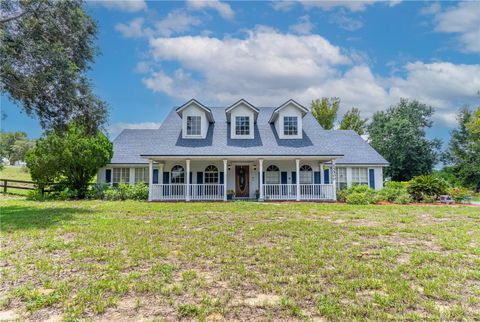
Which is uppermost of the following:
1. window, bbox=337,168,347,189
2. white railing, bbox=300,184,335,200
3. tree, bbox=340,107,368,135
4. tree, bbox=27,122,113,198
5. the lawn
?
tree, bbox=340,107,368,135

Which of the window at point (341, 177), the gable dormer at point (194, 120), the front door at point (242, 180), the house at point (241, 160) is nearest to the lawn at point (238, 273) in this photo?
the house at point (241, 160)

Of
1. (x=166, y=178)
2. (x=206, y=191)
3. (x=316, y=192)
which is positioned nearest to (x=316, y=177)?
(x=316, y=192)

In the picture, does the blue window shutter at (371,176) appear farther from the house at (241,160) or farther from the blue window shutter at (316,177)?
the blue window shutter at (316,177)

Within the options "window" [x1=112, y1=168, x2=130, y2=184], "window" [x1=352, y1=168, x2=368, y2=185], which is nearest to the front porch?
"window" [x1=352, y1=168, x2=368, y2=185]

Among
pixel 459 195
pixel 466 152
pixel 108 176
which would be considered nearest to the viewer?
pixel 459 195

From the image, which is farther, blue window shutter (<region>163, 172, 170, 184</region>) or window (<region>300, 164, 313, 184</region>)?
window (<region>300, 164, 313, 184</region>)

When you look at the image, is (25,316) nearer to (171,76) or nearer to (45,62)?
(45,62)

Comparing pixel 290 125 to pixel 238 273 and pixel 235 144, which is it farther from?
pixel 238 273

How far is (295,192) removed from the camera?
1786cm

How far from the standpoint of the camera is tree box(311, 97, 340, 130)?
37281 mm

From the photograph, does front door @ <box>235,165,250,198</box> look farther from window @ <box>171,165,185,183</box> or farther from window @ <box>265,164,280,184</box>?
window @ <box>171,165,185,183</box>

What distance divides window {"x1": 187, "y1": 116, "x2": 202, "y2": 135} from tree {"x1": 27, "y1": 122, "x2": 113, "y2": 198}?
555cm

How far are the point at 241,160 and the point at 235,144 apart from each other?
3.90ft

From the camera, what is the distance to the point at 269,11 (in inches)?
463
